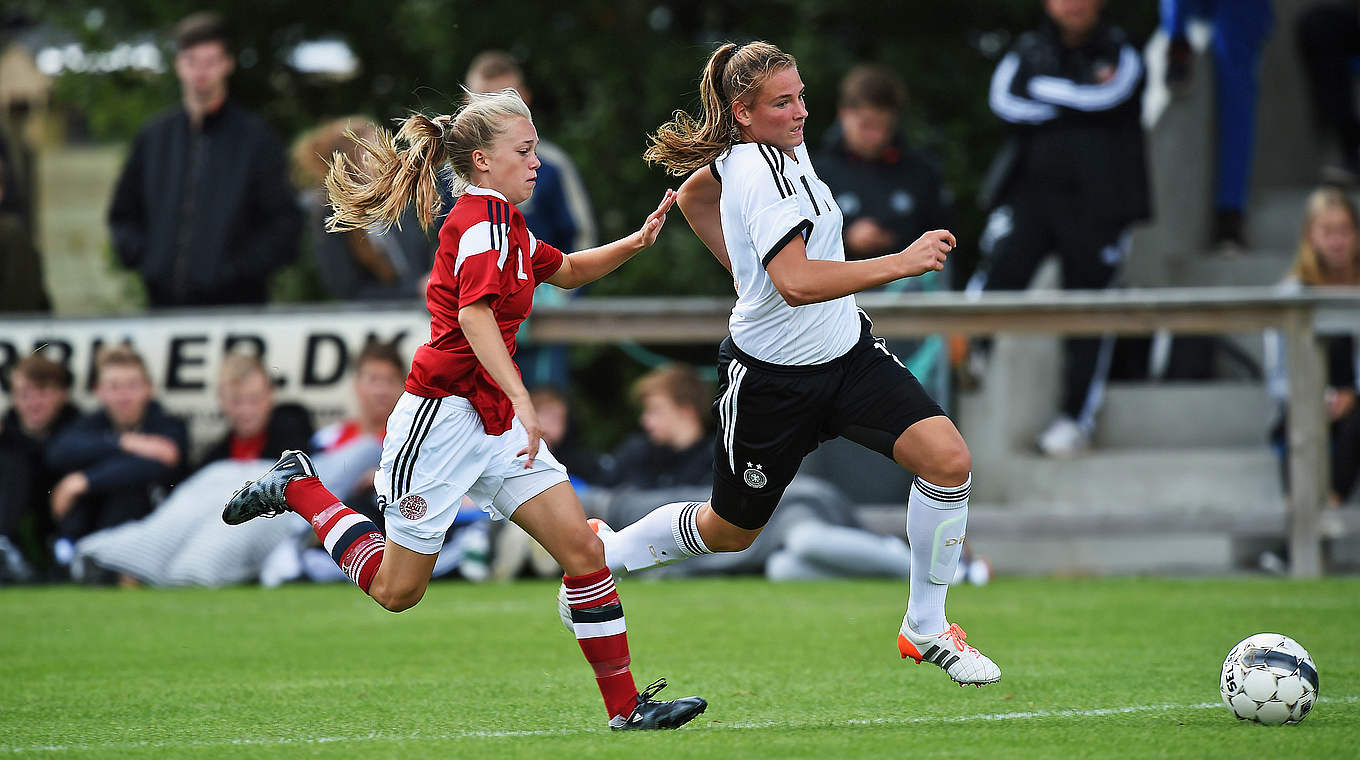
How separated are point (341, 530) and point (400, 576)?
16.0 inches

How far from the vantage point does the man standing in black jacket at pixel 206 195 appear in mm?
10617

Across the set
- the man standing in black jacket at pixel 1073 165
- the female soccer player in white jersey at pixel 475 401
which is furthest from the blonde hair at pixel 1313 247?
the female soccer player in white jersey at pixel 475 401

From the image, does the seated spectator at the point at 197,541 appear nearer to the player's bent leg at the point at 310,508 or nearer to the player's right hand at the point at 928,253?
the player's bent leg at the point at 310,508

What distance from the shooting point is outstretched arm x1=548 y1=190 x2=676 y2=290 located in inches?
217

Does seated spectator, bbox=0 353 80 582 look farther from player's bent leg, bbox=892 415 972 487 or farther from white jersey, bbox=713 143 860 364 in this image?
player's bent leg, bbox=892 415 972 487

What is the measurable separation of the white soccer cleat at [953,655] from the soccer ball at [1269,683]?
0.70m

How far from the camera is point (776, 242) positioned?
17.0 ft

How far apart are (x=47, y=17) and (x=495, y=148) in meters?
13.6

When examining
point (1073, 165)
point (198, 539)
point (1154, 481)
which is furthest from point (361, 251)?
point (1154, 481)

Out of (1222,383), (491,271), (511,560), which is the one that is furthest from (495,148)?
(1222,383)

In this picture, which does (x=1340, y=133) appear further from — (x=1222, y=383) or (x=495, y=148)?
(x=495, y=148)

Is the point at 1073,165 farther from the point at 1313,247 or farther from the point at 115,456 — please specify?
the point at 115,456

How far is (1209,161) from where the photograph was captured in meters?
12.7

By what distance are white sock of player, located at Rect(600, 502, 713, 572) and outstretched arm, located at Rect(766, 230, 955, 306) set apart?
1.10 meters
